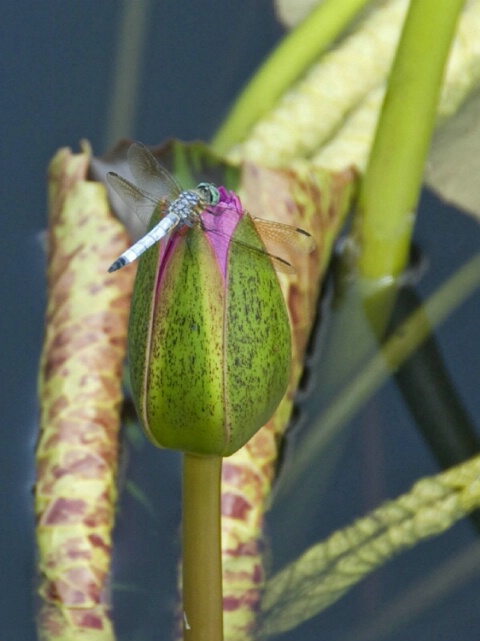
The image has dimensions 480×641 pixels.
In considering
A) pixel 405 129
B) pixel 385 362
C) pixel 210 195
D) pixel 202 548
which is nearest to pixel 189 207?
pixel 210 195

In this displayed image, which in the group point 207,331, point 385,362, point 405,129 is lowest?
point 385,362

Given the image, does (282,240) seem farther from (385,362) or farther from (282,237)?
(385,362)

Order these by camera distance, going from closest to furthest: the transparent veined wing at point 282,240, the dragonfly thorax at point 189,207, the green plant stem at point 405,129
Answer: the dragonfly thorax at point 189,207 → the transparent veined wing at point 282,240 → the green plant stem at point 405,129

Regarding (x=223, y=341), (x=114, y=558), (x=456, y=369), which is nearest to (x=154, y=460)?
(x=114, y=558)

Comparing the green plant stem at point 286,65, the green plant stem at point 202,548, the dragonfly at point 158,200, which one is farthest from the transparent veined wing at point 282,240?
the green plant stem at point 286,65

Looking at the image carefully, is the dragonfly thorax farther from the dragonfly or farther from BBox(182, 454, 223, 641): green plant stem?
BBox(182, 454, 223, 641): green plant stem

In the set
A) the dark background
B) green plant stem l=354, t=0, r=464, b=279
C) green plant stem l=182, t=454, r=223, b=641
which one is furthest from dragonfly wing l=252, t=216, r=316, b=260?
the dark background

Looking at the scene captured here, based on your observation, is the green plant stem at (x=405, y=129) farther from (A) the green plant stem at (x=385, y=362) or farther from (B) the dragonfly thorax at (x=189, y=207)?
(B) the dragonfly thorax at (x=189, y=207)
